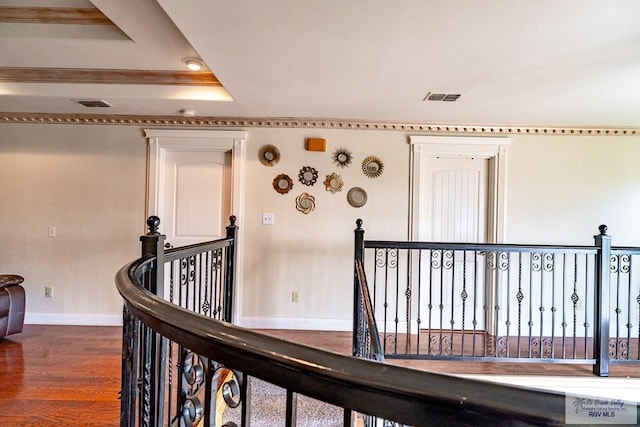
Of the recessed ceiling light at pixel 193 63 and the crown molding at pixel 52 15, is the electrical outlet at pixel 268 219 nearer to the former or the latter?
the recessed ceiling light at pixel 193 63

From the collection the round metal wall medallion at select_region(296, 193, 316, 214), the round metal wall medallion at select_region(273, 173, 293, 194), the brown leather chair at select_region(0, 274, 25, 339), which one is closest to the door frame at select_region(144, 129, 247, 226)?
the round metal wall medallion at select_region(273, 173, 293, 194)

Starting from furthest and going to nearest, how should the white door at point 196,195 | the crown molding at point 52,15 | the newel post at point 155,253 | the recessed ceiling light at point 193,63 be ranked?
the white door at point 196,195 → the recessed ceiling light at point 193,63 → the crown molding at point 52,15 → the newel post at point 155,253

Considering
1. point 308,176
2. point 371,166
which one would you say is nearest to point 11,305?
point 308,176

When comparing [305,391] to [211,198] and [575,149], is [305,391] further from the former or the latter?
[575,149]

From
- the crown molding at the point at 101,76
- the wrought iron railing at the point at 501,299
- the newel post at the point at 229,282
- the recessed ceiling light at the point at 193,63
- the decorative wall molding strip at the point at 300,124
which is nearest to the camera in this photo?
the recessed ceiling light at the point at 193,63

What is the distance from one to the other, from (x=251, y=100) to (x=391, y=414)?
292 centimetres

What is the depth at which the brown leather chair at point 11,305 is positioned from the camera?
2.93 metres

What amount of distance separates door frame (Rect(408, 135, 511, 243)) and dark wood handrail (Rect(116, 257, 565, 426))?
10.5 feet

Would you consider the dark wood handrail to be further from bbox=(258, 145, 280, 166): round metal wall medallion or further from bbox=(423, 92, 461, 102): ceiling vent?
bbox=(258, 145, 280, 166): round metal wall medallion

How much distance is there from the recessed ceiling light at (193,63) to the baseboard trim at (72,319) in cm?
264

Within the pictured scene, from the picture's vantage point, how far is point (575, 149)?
11.8 feet

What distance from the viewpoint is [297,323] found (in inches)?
143

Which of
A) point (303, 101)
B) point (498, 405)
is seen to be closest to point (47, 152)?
point (303, 101)

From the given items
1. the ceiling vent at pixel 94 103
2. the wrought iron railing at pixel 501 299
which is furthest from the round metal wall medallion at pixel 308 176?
the ceiling vent at pixel 94 103
